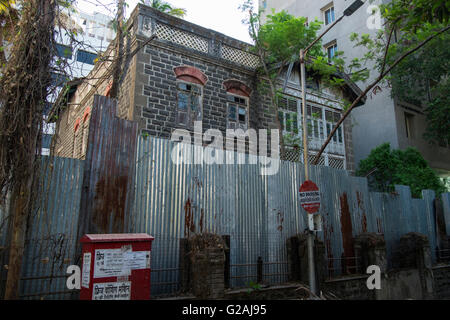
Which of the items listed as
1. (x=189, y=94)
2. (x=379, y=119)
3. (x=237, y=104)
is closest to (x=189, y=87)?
(x=189, y=94)

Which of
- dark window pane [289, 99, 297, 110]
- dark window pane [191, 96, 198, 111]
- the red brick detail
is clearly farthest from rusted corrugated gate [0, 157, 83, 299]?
dark window pane [289, 99, 297, 110]

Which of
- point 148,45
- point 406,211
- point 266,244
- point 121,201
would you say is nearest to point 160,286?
point 121,201

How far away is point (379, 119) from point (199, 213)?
16.0 m

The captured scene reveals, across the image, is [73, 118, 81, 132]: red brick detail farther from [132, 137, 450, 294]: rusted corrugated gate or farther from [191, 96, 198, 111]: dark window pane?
[132, 137, 450, 294]: rusted corrugated gate

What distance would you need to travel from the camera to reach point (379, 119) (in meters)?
20.4

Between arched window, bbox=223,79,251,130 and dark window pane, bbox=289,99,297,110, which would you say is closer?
arched window, bbox=223,79,251,130

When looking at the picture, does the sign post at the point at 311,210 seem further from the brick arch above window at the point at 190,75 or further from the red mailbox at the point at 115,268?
the brick arch above window at the point at 190,75

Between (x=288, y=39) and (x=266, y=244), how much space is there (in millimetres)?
9224

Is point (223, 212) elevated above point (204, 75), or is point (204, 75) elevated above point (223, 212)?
point (204, 75)

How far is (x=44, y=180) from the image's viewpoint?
6621 mm

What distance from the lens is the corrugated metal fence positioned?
6.51 metres

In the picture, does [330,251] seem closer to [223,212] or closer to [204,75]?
[223,212]

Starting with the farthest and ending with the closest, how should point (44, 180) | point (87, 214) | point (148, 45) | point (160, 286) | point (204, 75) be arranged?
point (204, 75)
point (148, 45)
point (160, 286)
point (87, 214)
point (44, 180)

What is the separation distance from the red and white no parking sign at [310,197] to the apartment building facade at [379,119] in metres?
11.5
